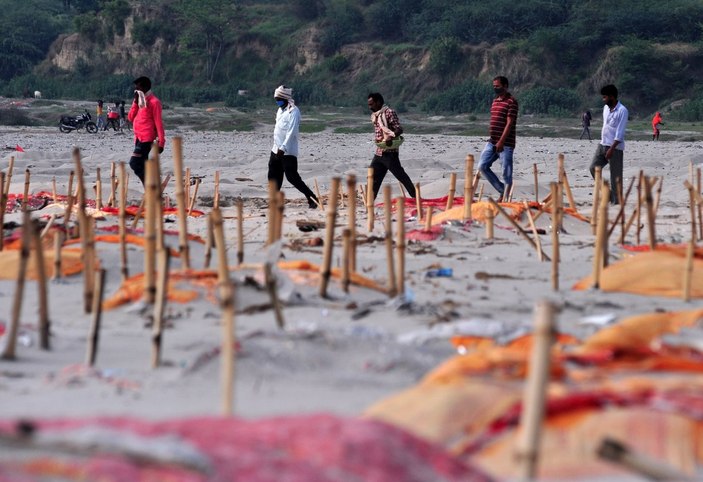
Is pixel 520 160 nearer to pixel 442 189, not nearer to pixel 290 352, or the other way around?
pixel 442 189

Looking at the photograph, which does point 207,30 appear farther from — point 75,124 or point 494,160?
point 494,160

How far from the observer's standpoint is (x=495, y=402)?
2930 millimetres

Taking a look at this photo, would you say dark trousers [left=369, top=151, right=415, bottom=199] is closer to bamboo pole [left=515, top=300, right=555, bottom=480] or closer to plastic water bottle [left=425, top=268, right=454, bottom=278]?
plastic water bottle [left=425, top=268, right=454, bottom=278]

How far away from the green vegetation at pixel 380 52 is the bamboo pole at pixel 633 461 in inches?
1373

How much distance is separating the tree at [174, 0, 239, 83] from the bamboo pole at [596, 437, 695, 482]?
45.4 metres

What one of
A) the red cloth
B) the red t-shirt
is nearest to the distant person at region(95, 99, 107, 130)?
the red cloth

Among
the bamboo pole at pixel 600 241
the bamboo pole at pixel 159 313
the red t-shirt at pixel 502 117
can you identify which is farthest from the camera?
the red t-shirt at pixel 502 117

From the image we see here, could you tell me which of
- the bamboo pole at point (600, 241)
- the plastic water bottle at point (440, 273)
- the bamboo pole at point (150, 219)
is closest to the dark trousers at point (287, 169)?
the plastic water bottle at point (440, 273)

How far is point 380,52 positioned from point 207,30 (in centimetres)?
762

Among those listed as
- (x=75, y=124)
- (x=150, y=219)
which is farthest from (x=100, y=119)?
(x=150, y=219)

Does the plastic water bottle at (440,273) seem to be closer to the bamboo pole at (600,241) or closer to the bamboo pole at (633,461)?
the bamboo pole at (600,241)

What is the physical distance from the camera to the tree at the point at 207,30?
47562 millimetres

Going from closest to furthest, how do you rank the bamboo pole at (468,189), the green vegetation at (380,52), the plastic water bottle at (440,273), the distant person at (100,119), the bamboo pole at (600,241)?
1. the bamboo pole at (600,241)
2. the plastic water bottle at (440,273)
3. the bamboo pole at (468,189)
4. the distant person at (100,119)
5. the green vegetation at (380,52)

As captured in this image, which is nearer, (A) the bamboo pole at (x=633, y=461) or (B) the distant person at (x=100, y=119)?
(A) the bamboo pole at (x=633, y=461)
